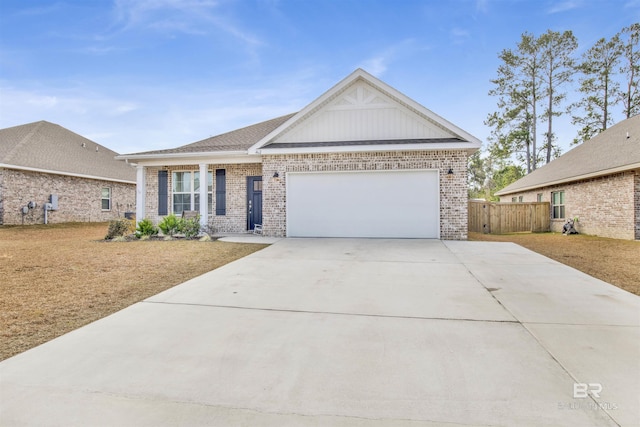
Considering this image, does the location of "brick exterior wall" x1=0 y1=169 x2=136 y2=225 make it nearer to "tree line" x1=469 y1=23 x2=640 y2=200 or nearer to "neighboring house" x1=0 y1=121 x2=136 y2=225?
"neighboring house" x1=0 y1=121 x2=136 y2=225

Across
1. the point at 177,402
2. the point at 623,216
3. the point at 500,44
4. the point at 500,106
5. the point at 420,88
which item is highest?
the point at 500,44

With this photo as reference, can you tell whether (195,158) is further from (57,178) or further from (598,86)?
(598,86)

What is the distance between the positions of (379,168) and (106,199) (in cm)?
1861

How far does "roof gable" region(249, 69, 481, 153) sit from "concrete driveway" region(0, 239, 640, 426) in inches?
283

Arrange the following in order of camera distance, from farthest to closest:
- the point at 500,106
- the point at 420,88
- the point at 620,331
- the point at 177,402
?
the point at 500,106
the point at 420,88
the point at 620,331
the point at 177,402

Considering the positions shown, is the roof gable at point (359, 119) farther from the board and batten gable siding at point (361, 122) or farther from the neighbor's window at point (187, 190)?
the neighbor's window at point (187, 190)

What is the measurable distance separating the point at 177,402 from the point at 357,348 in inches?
61.6

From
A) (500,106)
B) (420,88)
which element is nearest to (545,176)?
(420,88)

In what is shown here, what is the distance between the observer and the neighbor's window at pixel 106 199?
2053 cm

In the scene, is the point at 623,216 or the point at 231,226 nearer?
the point at 623,216

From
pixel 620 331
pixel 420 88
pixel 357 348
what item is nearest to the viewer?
pixel 357 348

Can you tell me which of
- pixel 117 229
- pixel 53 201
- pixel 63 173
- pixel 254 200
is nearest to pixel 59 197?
pixel 53 201

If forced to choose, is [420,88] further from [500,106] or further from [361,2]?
[500,106]

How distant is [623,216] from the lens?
12.0 meters
